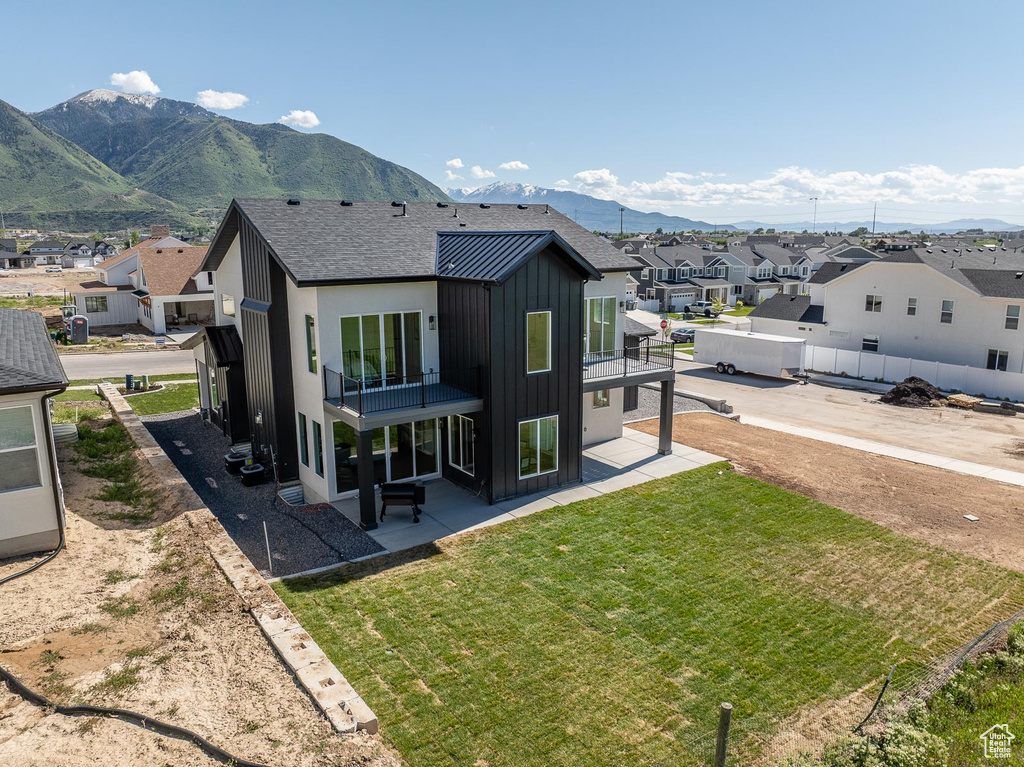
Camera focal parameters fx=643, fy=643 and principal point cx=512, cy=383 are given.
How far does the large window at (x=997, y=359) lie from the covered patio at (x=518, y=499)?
817 inches

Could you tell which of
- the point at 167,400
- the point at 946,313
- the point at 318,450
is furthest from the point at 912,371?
the point at 167,400

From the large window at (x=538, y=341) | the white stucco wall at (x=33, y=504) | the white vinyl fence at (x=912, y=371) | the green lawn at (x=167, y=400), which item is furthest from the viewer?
the white vinyl fence at (x=912, y=371)

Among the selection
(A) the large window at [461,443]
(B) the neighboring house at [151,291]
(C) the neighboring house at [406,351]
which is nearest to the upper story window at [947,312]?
(C) the neighboring house at [406,351]

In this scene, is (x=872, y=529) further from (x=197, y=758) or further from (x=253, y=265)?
(x=253, y=265)

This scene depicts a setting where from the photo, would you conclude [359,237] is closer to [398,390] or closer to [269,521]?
[398,390]

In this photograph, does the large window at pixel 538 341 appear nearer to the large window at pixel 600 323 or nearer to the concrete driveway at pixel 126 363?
the large window at pixel 600 323

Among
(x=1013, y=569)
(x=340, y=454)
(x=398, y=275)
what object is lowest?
(x=1013, y=569)

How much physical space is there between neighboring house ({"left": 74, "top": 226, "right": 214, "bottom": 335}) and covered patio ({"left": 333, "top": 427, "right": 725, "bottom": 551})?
33.0 meters

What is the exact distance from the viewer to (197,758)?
7398 mm

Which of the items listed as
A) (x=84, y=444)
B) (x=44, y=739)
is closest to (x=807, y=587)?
(x=44, y=739)

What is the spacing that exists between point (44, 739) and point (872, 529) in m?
15.9

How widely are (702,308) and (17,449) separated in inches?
2350

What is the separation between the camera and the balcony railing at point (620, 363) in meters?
18.7

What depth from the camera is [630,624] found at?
431 inches
